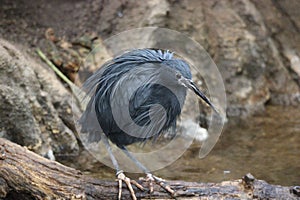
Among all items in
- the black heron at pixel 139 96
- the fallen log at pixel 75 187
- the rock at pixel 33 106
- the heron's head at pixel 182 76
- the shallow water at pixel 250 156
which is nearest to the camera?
the fallen log at pixel 75 187

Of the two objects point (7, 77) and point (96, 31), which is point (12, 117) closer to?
point (7, 77)

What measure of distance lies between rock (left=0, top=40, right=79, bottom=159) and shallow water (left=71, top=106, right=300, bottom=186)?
585 mm

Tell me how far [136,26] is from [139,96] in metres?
3.30

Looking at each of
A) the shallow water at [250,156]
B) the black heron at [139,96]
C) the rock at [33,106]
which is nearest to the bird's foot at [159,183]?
the black heron at [139,96]

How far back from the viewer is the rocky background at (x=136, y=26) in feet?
17.1

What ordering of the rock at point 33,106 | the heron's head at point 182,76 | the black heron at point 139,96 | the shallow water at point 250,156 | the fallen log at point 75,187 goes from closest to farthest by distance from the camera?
1. the fallen log at point 75,187
2. the heron's head at point 182,76
3. the black heron at point 139,96
4. the rock at point 33,106
5. the shallow water at point 250,156

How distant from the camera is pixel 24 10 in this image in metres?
6.75

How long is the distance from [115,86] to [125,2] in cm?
337

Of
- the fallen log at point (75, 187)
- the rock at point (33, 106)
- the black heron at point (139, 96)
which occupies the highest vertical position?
the rock at point (33, 106)

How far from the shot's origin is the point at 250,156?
19.1 ft

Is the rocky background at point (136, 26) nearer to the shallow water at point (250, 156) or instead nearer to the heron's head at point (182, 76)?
the shallow water at point (250, 156)

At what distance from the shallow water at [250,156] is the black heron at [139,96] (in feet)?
3.76

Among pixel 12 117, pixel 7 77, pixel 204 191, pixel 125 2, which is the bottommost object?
pixel 204 191

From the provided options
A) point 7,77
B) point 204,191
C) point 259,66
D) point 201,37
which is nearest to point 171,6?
point 201,37
